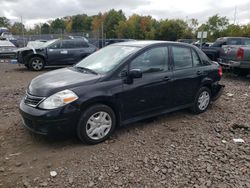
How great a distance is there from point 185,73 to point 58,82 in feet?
8.28

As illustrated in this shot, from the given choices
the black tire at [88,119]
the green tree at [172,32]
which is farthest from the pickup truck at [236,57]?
the green tree at [172,32]

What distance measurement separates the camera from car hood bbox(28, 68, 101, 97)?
11.3 ft

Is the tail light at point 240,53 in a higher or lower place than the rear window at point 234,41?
lower

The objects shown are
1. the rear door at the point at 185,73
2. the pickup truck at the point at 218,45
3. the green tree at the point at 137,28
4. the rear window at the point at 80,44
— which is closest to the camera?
the rear door at the point at 185,73

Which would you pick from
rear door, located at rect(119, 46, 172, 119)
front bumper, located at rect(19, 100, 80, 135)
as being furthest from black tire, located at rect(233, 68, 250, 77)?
front bumper, located at rect(19, 100, 80, 135)

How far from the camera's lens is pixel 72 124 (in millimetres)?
3443

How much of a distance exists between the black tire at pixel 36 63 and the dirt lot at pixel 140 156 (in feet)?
21.7

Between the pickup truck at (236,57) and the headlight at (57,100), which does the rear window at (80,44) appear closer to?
the pickup truck at (236,57)

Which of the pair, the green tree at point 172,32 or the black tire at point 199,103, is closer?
the black tire at point 199,103

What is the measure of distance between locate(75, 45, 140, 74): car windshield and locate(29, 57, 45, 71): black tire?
7282mm

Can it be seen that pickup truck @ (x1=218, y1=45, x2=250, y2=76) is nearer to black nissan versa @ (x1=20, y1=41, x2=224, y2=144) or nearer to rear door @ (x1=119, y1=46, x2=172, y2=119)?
black nissan versa @ (x1=20, y1=41, x2=224, y2=144)

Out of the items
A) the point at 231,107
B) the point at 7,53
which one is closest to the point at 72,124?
the point at 231,107

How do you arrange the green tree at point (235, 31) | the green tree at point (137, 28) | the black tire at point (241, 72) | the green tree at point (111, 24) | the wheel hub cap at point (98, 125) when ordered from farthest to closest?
the green tree at point (111, 24) → the green tree at point (137, 28) → the green tree at point (235, 31) → the black tire at point (241, 72) → the wheel hub cap at point (98, 125)

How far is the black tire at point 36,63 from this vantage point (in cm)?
1101
